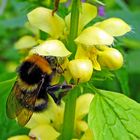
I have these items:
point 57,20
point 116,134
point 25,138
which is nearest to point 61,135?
point 25,138

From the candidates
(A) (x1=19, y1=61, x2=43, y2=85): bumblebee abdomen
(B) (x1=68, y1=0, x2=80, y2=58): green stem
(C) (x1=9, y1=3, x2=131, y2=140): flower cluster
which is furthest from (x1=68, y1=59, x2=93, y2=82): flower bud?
(A) (x1=19, y1=61, x2=43, y2=85): bumblebee abdomen

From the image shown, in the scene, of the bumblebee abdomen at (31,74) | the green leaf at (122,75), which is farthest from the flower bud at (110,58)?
the green leaf at (122,75)

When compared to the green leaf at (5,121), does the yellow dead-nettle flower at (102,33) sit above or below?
above

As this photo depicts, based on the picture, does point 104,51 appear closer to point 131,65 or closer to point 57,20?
point 57,20

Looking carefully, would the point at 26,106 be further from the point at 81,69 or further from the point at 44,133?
the point at 81,69

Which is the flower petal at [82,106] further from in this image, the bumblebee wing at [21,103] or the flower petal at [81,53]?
the flower petal at [81,53]

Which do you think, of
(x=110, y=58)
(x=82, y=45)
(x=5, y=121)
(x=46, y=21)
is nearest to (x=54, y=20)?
(x=46, y=21)
